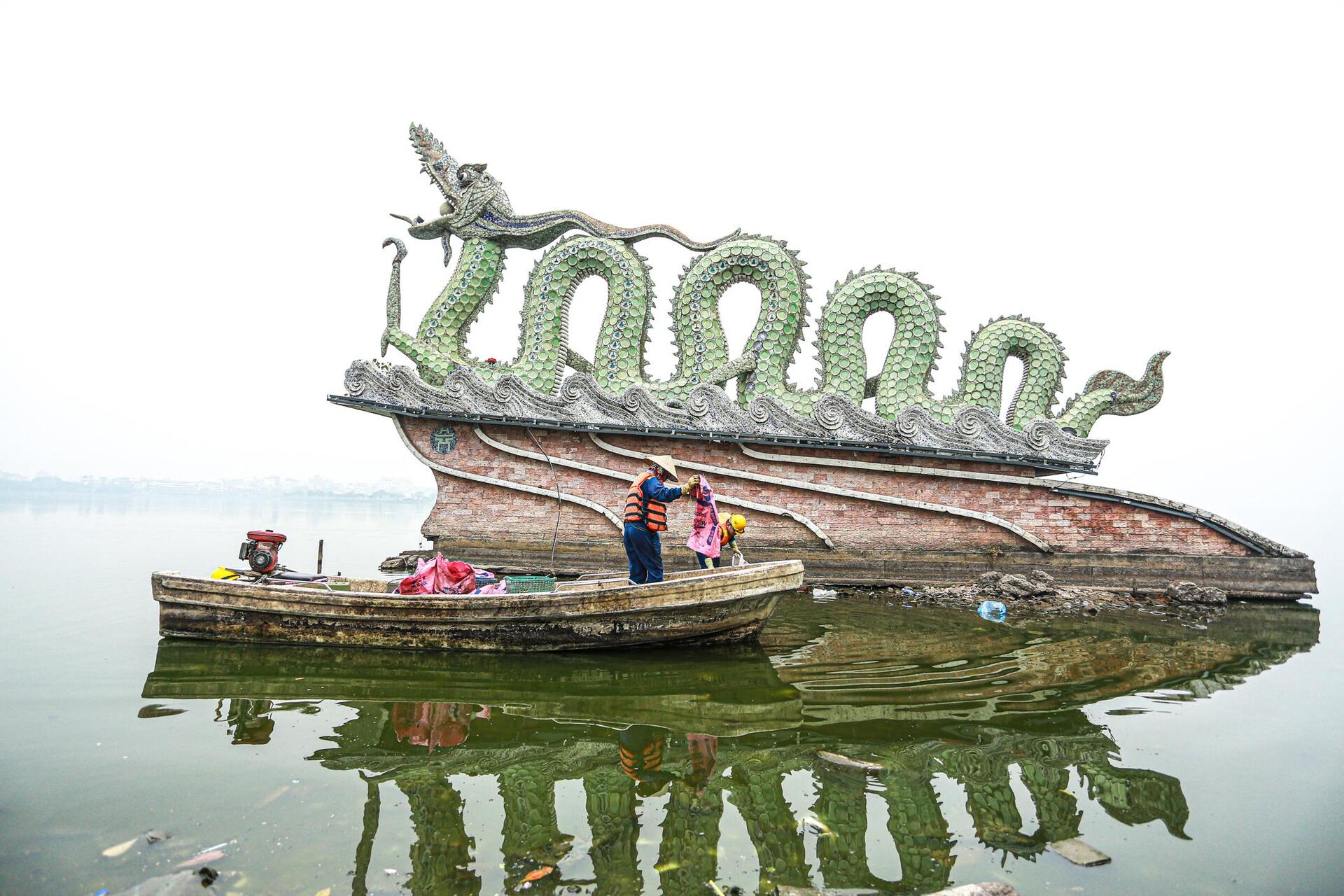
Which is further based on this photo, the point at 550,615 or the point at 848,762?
the point at 550,615

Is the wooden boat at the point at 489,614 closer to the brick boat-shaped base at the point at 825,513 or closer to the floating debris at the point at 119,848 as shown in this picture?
the floating debris at the point at 119,848

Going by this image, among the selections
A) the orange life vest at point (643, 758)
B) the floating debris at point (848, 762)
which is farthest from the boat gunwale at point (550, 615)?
the floating debris at point (848, 762)

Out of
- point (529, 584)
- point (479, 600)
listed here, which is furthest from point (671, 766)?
point (529, 584)

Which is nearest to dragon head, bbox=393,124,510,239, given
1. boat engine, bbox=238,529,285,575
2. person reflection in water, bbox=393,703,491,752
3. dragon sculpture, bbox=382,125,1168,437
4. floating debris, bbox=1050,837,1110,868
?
dragon sculpture, bbox=382,125,1168,437

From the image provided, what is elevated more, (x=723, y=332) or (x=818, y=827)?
(x=723, y=332)

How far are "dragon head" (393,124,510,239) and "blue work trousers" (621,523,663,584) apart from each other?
856 cm

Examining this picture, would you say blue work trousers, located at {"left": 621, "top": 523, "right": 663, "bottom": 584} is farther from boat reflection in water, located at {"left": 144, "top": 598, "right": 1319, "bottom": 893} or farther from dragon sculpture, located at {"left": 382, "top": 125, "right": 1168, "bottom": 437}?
dragon sculpture, located at {"left": 382, "top": 125, "right": 1168, "bottom": 437}

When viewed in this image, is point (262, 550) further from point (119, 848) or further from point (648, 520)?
point (119, 848)

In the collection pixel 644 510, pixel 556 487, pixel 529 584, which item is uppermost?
pixel 556 487

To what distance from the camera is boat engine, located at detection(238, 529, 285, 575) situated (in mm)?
8172

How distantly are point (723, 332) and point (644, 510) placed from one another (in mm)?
6596

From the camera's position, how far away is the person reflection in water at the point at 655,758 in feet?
13.5

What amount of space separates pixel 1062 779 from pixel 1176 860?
2.93 feet

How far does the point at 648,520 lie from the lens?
7.54m
